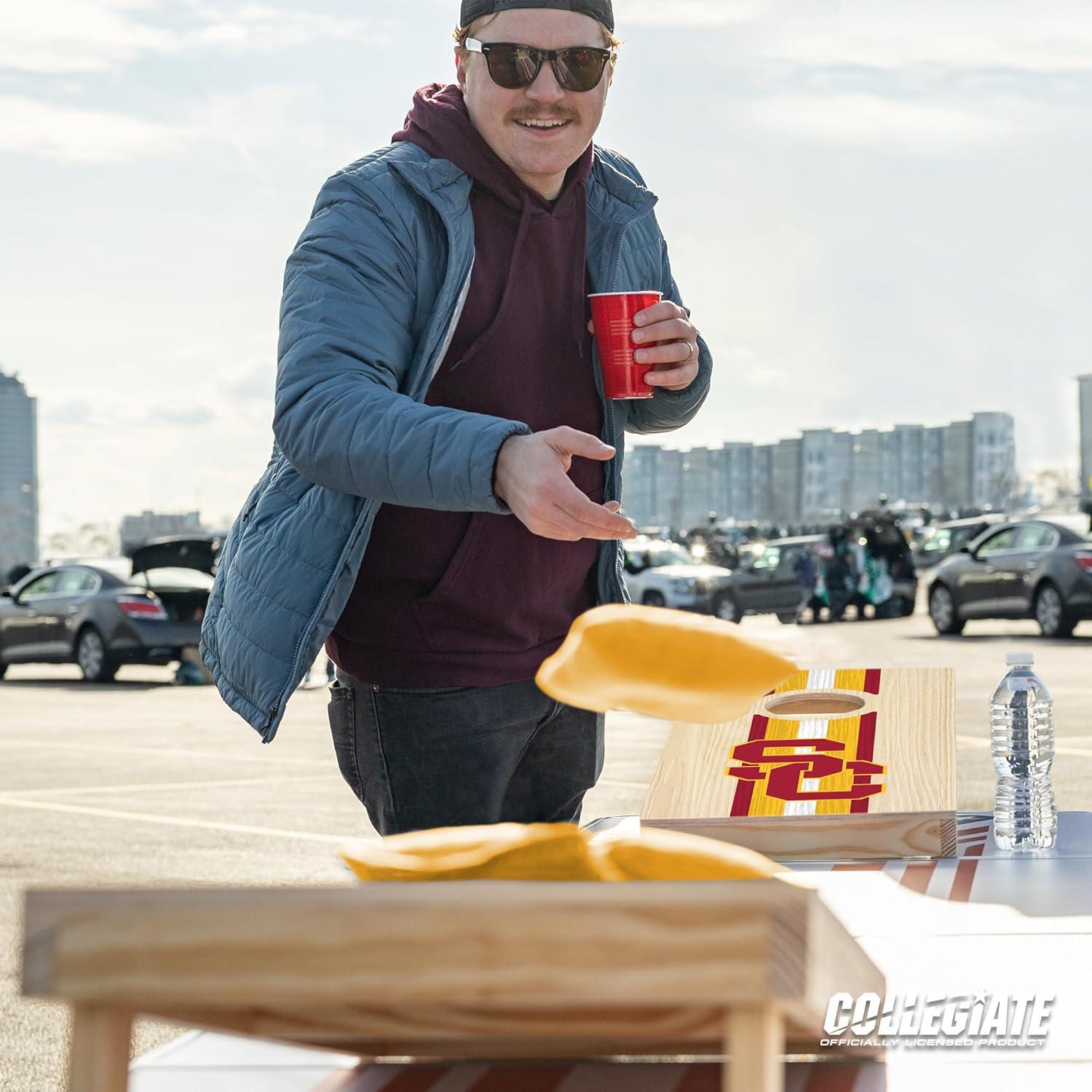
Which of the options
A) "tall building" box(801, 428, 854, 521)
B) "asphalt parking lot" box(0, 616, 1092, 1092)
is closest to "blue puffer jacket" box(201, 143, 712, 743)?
"asphalt parking lot" box(0, 616, 1092, 1092)

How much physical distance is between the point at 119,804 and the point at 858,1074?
7.62 m

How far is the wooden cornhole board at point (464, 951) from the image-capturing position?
2.54 feet

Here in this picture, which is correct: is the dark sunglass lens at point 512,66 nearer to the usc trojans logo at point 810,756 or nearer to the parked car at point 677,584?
the usc trojans logo at point 810,756

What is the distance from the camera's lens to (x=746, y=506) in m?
137

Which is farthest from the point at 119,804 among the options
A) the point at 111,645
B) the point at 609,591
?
the point at 111,645

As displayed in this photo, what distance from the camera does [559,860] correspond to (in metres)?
0.96

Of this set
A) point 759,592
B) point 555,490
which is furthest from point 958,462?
point 555,490

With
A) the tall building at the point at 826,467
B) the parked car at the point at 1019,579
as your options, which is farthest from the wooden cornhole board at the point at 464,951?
the tall building at the point at 826,467

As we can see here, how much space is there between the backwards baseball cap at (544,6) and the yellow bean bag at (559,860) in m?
1.38

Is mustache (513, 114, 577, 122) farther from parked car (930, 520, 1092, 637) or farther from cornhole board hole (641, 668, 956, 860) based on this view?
parked car (930, 520, 1092, 637)

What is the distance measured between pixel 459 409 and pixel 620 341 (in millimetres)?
234

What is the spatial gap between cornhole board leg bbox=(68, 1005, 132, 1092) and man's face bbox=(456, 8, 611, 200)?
150 cm

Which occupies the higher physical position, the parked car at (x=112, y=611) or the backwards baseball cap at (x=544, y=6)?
Answer: the backwards baseball cap at (x=544, y=6)

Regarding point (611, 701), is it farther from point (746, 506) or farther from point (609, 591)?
point (746, 506)
